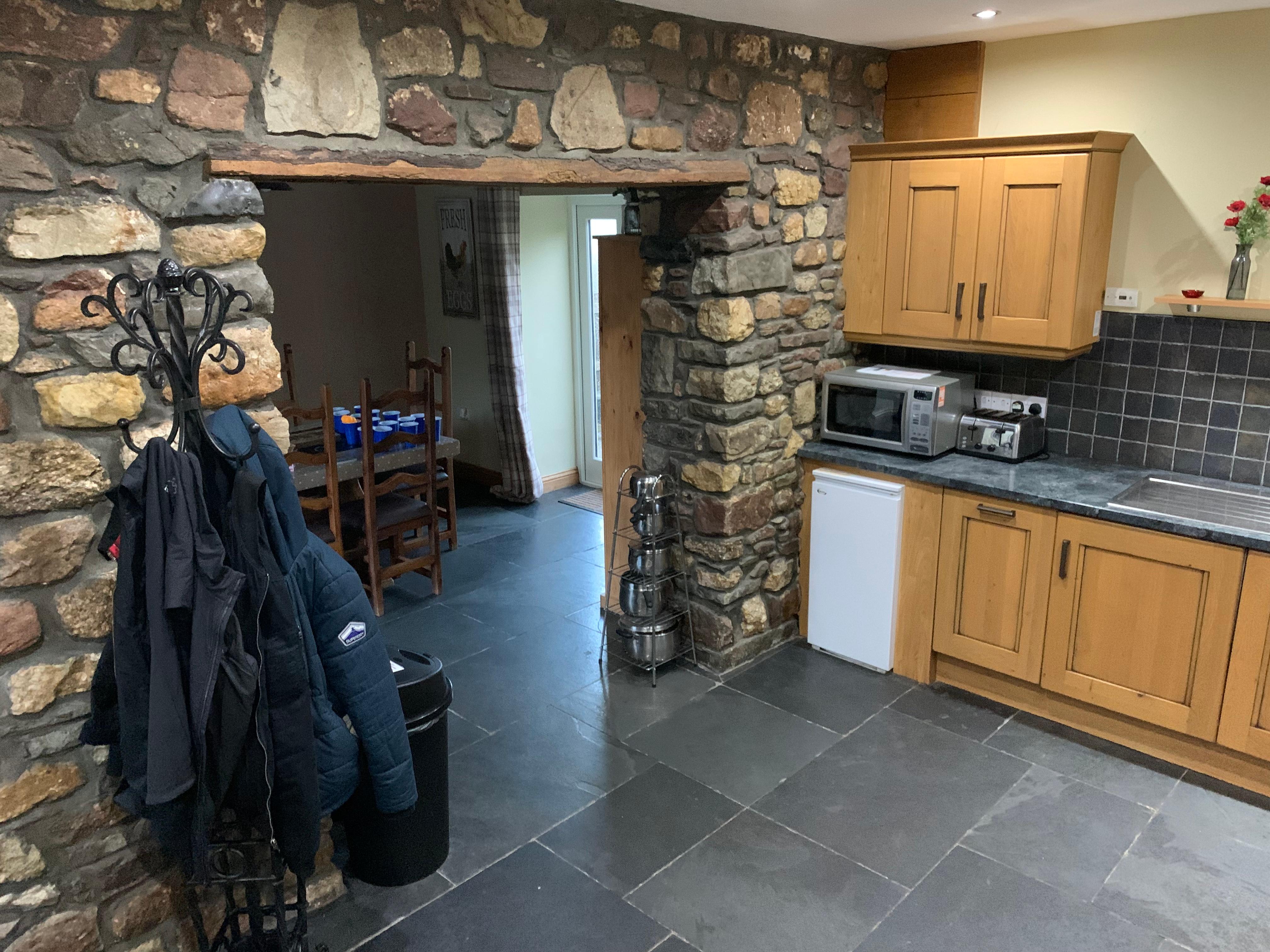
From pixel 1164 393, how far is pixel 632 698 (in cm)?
233

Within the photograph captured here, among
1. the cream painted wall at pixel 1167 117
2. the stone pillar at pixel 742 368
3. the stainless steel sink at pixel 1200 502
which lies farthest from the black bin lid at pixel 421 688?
the cream painted wall at pixel 1167 117

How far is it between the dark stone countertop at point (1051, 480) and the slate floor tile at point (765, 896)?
1.41 m

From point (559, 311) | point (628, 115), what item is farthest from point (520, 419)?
point (628, 115)

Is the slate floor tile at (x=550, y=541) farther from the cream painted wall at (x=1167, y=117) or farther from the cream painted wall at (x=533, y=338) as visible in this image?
the cream painted wall at (x=1167, y=117)

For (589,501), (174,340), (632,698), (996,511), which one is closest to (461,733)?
(632,698)

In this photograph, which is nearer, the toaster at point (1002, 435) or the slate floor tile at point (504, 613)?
the toaster at point (1002, 435)

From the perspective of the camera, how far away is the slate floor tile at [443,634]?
409 centimetres

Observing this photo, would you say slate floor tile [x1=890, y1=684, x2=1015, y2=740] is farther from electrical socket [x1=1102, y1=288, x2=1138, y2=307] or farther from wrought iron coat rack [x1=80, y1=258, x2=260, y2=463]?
wrought iron coat rack [x1=80, y1=258, x2=260, y2=463]

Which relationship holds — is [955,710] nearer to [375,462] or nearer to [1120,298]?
[1120,298]

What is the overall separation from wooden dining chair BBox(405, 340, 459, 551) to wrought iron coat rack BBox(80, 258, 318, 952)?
2.41 metres

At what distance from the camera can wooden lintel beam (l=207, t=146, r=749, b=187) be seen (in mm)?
2164

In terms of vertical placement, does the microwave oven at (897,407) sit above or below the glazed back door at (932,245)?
below

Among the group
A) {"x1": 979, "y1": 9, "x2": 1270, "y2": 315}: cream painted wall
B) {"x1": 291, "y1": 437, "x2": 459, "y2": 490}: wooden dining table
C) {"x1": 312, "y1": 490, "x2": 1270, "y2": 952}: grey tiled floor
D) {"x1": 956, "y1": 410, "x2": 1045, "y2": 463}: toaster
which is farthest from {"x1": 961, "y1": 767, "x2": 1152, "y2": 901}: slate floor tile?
{"x1": 291, "y1": 437, "x2": 459, "y2": 490}: wooden dining table

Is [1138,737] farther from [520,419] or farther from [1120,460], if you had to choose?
[520,419]
